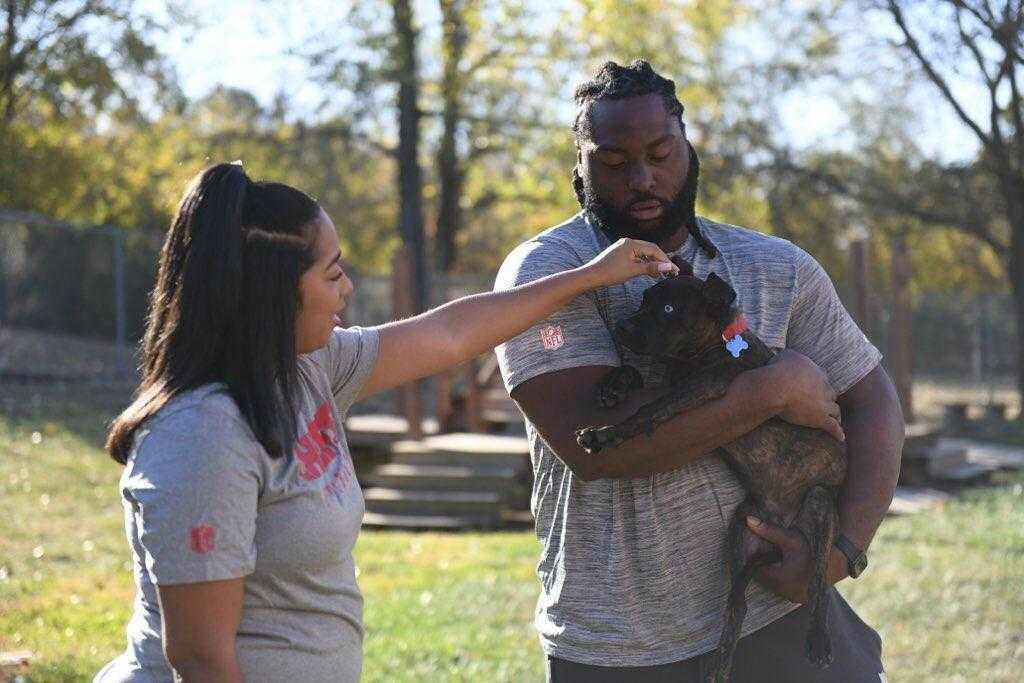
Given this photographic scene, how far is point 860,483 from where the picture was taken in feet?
10.4

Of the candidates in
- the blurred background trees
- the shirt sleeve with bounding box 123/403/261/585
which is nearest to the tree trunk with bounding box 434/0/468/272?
the blurred background trees

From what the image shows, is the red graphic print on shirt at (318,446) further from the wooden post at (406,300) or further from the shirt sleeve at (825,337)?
the wooden post at (406,300)

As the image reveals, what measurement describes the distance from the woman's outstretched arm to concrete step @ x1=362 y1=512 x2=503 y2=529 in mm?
8855

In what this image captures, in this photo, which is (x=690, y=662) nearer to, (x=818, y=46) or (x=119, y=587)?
(x=119, y=587)

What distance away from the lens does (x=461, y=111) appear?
21.6 metres

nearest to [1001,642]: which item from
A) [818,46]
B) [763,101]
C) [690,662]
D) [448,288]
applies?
[690,662]

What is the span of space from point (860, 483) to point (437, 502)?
9.30 meters

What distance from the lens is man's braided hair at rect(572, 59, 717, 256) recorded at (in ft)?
10.3

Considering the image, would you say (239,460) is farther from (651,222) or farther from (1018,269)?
(1018,269)

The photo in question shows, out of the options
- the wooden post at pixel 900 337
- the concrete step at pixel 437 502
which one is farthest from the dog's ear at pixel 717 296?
the wooden post at pixel 900 337

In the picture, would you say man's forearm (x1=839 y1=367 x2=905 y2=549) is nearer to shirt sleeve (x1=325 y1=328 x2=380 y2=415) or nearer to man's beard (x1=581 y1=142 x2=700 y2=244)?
man's beard (x1=581 y1=142 x2=700 y2=244)

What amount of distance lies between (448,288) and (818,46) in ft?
25.4

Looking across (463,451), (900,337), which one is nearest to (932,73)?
(900,337)

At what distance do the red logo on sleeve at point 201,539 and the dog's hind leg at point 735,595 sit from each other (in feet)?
4.02
